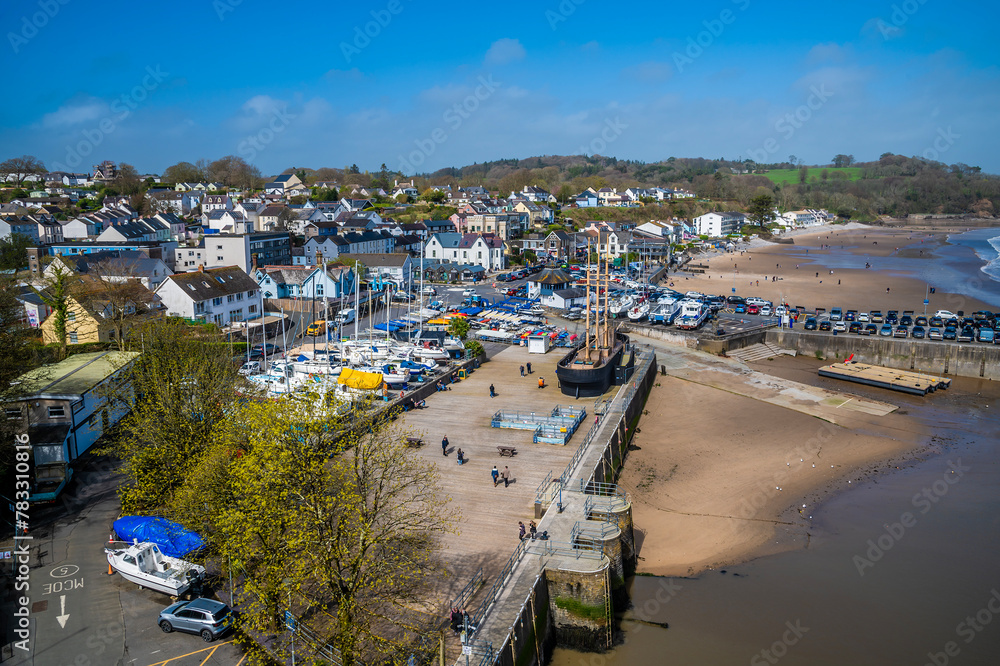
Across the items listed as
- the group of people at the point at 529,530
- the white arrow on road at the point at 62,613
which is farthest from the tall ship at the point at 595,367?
the white arrow on road at the point at 62,613

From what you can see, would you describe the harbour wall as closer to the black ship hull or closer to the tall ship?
the tall ship

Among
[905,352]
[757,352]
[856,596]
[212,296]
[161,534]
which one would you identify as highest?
[212,296]

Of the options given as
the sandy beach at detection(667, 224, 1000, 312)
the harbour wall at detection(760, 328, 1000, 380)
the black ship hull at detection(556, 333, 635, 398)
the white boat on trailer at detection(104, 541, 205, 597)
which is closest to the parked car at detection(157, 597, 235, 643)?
the white boat on trailer at detection(104, 541, 205, 597)

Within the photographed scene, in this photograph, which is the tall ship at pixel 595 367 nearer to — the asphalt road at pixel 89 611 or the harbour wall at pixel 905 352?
the harbour wall at pixel 905 352

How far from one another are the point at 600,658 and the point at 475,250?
60050mm

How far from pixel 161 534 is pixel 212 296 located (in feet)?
96.9

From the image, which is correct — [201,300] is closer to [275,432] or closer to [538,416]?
[538,416]

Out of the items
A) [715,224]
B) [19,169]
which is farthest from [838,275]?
[19,169]

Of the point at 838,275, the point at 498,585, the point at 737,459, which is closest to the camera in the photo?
the point at 498,585

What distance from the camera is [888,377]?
3438 cm

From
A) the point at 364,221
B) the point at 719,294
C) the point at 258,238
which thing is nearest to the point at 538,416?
the point at 719,294

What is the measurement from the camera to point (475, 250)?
7144 centimetres

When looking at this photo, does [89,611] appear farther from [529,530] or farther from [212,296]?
[212,296]

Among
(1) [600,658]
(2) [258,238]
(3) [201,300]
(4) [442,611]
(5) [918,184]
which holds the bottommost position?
(1) [600,658]
